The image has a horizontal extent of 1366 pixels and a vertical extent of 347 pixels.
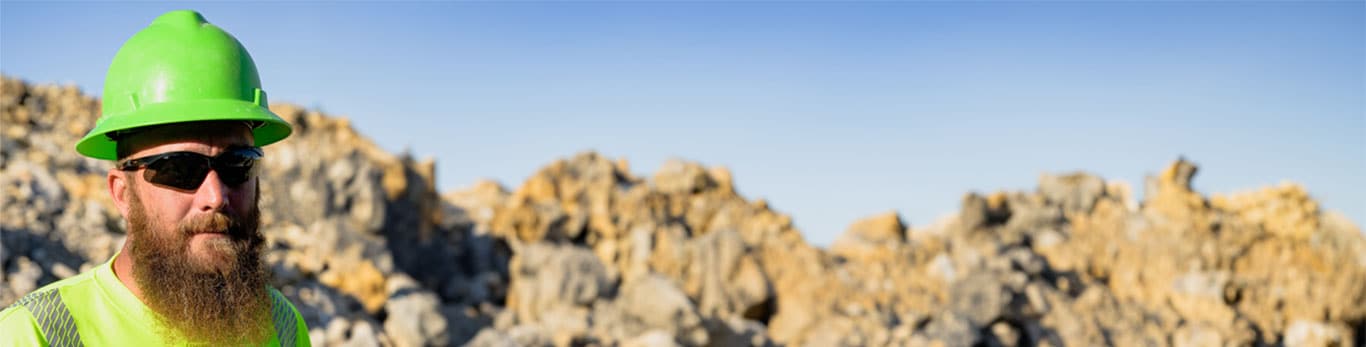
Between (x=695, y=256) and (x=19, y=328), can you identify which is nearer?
(x=19, y=328)

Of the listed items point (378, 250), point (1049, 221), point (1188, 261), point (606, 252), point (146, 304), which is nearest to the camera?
point (146, 304)

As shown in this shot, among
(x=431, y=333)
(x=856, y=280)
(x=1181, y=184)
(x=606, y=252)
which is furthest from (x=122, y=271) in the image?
(x=1181, y=184)

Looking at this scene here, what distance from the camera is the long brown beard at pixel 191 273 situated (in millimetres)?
2395

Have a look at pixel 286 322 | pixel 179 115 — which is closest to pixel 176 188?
pixel 179 115

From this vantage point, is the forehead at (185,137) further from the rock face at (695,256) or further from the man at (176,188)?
the rock face at (695,256)

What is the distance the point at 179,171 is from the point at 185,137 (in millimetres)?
75

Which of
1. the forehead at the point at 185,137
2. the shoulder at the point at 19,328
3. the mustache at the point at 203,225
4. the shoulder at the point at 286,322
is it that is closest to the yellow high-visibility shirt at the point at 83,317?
the shoulder at the point at 19,328

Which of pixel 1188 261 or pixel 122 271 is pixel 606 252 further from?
pixel 122 271

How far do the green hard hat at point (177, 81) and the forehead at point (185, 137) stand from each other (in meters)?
0.04

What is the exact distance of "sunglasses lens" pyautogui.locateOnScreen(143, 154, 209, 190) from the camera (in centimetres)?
235

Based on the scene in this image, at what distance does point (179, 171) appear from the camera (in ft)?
7.72

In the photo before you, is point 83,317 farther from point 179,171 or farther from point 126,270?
point 179,171

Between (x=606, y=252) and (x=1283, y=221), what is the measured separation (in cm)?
1227

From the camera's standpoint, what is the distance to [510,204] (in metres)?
13.9
